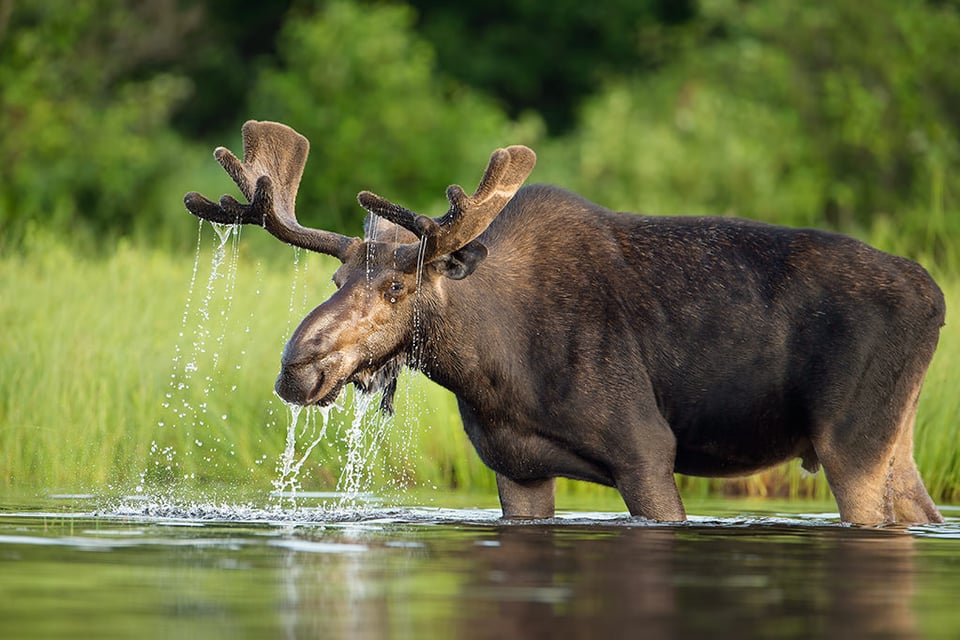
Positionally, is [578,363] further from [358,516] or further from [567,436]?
[358,516]

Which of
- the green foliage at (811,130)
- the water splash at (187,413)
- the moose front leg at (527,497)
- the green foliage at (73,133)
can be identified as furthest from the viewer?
the green foliage at (811,130)

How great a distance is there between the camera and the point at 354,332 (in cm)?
862

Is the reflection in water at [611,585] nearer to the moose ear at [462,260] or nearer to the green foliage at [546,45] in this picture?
the moose ear at [462,260]

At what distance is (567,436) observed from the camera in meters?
8.88

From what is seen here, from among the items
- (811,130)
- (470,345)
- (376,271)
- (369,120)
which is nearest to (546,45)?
(811,130)

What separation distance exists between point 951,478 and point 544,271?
3.67 meters

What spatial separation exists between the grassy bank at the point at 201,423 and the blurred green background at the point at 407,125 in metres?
0.06

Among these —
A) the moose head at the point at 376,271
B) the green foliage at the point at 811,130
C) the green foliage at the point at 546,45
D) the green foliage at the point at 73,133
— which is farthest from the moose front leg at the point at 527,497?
the green foliage at the point at 546,45

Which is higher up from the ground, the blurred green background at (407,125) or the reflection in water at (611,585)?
the blurred green background at (407,125)

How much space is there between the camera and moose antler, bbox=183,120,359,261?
9039mm

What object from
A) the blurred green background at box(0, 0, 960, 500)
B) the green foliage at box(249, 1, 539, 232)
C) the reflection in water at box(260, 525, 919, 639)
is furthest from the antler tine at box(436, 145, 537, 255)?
the green foliage at box(249, 1, 539, 232)

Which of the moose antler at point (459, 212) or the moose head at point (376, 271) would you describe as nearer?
the moose head at point (376, 271)

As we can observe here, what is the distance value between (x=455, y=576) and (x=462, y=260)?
2687 millimetres

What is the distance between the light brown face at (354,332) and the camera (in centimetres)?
845
